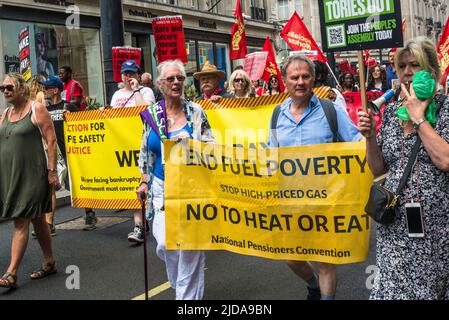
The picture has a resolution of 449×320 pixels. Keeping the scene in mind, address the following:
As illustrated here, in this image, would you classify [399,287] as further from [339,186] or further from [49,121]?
[49,121]

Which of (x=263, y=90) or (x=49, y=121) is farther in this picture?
(x=263, y=90)

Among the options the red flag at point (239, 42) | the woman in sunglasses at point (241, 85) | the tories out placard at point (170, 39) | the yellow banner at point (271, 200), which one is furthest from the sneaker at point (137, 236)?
the red flag at point (239, 42)

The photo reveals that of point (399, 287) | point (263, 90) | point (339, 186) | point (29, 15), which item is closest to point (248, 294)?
point (339, 186)

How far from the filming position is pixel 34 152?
5715 millimetres

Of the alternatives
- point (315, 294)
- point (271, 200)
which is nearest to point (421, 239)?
point (271, 200)

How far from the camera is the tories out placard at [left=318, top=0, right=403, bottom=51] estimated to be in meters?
3.44

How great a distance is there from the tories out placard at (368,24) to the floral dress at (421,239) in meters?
0.72

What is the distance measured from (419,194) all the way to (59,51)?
57.1ft

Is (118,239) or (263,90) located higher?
(263,90)

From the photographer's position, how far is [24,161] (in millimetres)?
5660

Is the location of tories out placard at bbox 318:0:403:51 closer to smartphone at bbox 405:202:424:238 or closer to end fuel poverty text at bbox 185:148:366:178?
end fuel poverty text at bbox 185:148:366:178

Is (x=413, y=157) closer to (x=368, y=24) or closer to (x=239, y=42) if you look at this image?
(x=368, y=24)

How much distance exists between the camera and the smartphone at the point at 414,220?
2.82m

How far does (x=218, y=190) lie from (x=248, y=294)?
50.0 inches
